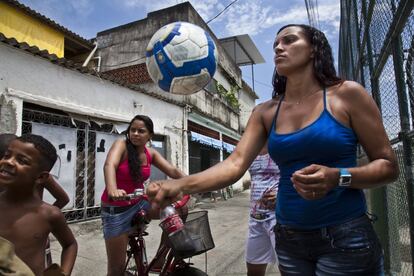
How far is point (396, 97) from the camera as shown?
265 cm

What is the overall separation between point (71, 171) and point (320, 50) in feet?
20.8

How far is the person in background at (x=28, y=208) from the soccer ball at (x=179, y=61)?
2388 mm

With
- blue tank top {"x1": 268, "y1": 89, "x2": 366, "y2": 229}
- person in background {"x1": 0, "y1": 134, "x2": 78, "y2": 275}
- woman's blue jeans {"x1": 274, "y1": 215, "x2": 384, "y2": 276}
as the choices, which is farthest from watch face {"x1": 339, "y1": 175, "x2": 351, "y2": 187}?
person in background {"x1": 0, "y1": 134, "x2": 78, "y2": 275}

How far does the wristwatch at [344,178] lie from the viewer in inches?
53.3

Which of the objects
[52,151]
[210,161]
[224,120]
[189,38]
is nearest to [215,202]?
[210,161]

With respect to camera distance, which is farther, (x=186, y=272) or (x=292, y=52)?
(x=186, y=272)

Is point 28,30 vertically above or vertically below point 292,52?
above

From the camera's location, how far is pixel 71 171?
7148mm

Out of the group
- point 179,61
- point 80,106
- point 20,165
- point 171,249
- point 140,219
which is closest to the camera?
point 20,165

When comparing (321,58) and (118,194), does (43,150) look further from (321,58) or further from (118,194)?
(321,58)

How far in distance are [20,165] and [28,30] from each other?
1045 cm

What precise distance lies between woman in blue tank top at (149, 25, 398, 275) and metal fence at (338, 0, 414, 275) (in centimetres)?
74

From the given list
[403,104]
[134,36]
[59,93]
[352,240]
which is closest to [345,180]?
[352,240]

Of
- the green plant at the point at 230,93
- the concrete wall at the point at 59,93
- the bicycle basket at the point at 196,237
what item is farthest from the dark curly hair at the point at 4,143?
the green plant at the point at 230,93
